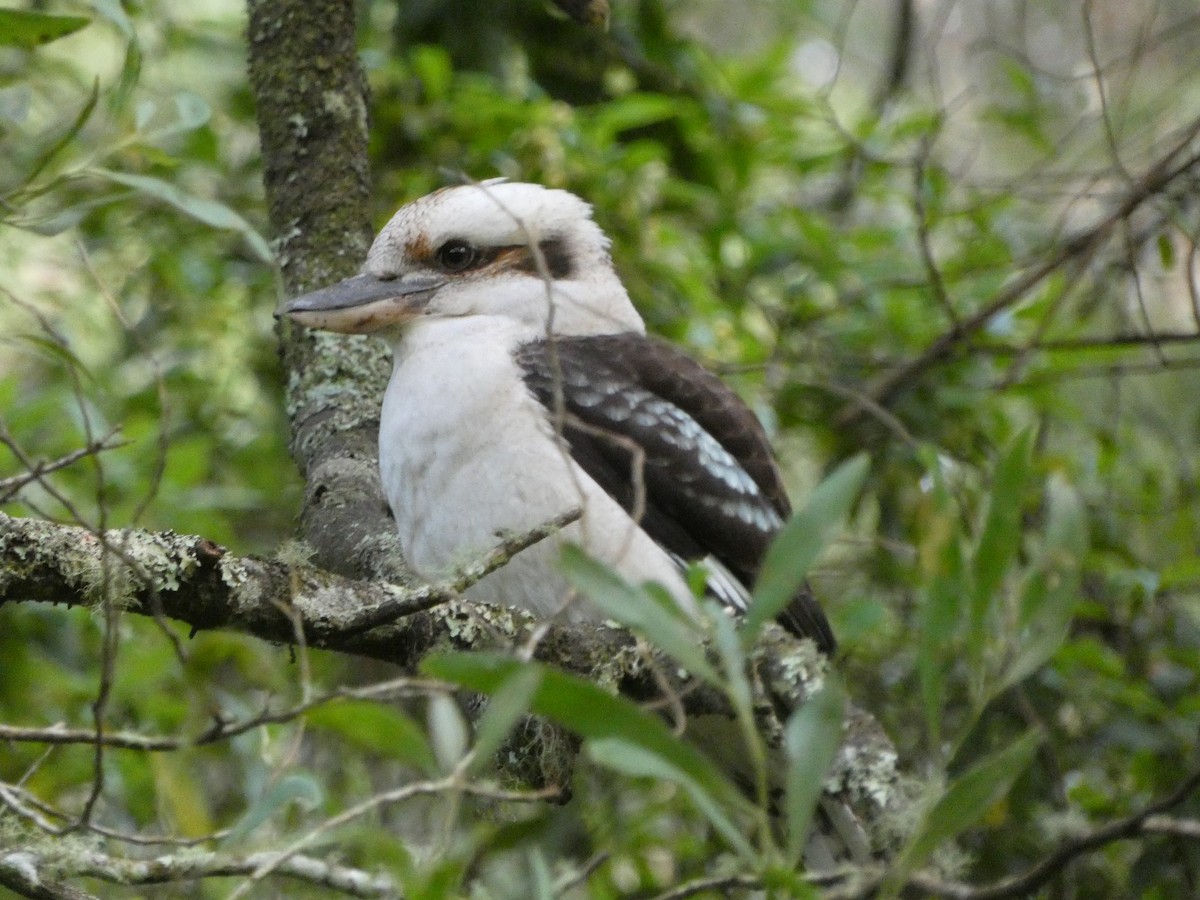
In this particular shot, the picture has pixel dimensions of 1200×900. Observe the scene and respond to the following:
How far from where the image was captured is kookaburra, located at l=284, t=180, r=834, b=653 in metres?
2.23

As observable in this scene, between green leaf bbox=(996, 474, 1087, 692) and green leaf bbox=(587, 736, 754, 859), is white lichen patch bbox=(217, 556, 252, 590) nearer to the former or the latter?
green leaf bbox=(587, 736, 754, 859)

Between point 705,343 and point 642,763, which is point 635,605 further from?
point 705,343

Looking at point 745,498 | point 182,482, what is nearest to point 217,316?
point 182,482

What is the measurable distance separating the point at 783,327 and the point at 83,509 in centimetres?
164

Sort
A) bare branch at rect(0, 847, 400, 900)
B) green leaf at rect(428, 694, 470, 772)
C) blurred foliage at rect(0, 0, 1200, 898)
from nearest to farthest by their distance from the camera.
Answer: green leaf at rect(428, 694, 470, 772) < bare branch at rect(0, 847, 400, 900) < blurred foliage at rect(0, 0, 1200, 898)

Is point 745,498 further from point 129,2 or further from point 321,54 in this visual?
point 129,2

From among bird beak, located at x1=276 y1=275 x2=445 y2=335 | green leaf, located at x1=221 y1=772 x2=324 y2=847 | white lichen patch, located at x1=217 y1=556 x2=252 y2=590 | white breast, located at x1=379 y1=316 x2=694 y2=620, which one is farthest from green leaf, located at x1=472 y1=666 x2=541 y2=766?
bird beak, located at x1=276 y1=275 x2=445 y2=335

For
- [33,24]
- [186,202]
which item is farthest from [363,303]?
[33,24]

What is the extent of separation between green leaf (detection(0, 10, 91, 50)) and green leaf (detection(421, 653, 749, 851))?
1.12m

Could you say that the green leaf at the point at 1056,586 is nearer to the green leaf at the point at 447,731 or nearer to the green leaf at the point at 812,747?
the green leaf at the point at 812,747

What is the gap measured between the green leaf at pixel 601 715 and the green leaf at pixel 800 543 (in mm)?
118

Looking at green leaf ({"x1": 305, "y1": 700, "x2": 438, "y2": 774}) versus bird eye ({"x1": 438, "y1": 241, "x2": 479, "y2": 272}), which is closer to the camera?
green leaf ({"x1": 305, "y1": 700, "x2": 438, "y2": 774})

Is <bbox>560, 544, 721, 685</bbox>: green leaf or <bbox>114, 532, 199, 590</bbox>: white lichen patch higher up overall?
<bbox>560, 544, 721, 685</bbox>: green leaf

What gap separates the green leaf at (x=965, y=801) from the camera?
3.48 feet
